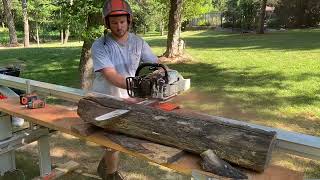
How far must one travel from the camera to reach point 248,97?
8203mm

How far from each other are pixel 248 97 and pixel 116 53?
5214mm

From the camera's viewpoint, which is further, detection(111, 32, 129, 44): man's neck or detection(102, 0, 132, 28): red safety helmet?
detection(111, 32, 129, 44): man's neck

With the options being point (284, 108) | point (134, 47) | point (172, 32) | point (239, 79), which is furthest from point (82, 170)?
point (172, 32)

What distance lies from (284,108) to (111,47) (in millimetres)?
4646

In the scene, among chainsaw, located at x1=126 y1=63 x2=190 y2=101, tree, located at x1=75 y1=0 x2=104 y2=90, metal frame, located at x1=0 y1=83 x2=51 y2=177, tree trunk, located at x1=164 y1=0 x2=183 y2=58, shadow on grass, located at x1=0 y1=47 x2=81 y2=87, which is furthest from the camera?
tree trunk, located at x1=164 y1=0 x2=183 y2=58

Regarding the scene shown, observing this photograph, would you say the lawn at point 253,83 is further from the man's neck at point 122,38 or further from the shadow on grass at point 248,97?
the man's neck at point 122,38

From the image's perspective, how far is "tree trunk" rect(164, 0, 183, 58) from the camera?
13.3 meters

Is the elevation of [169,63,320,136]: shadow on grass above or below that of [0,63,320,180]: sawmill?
below

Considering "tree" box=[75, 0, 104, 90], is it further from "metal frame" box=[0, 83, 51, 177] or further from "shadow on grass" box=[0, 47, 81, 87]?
"shadow on grass" box=[0, 47, 81, 87]

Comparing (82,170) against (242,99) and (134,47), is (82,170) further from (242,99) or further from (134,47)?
(242,99)

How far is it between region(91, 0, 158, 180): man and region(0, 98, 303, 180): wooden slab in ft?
1.42

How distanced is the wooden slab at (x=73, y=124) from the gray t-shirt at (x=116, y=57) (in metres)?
0.43

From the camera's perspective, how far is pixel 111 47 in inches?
137

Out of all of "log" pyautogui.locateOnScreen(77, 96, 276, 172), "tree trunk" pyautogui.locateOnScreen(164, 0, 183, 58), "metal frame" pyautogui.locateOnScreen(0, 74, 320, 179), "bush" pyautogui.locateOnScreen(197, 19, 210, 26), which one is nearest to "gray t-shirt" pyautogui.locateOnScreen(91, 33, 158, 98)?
"metal frame" pyautogui.locateOnScreen(0, 74, 320, 179)
